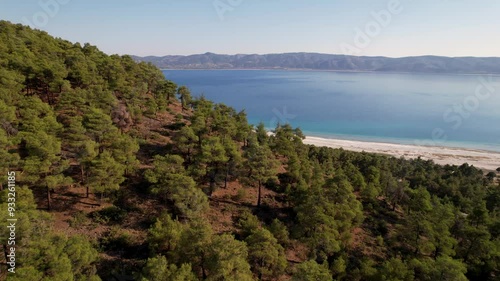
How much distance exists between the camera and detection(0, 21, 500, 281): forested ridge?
19.2m

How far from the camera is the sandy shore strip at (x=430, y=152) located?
81.2 m

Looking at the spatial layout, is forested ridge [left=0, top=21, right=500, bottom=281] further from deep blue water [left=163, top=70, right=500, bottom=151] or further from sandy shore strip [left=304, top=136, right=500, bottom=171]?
deep blue water [left=163, top=70, right=500, bottom=151]

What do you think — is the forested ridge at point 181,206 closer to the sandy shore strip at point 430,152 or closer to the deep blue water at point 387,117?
the sandy shore strip at point 430,152

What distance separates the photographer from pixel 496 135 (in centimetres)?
11300

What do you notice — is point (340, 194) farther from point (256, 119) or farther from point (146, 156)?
point (256, 119)

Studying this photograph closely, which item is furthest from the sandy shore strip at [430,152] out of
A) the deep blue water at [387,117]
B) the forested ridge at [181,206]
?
the forested ridge at [181,206]

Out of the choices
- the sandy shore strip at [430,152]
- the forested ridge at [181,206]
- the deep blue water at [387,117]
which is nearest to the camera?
the forested ridge at [181,206]

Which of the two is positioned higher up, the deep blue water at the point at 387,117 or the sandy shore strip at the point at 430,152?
the deep blue water at the point at 387,117

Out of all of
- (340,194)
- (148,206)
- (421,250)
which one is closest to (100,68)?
(148,206)

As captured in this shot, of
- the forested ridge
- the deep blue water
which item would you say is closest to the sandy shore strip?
the deep blue water

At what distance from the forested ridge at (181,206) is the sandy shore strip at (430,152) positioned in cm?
3886

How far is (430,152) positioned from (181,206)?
8992cm

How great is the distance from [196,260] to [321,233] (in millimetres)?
12708

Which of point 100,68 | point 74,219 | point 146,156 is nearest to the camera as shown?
point 74,219
